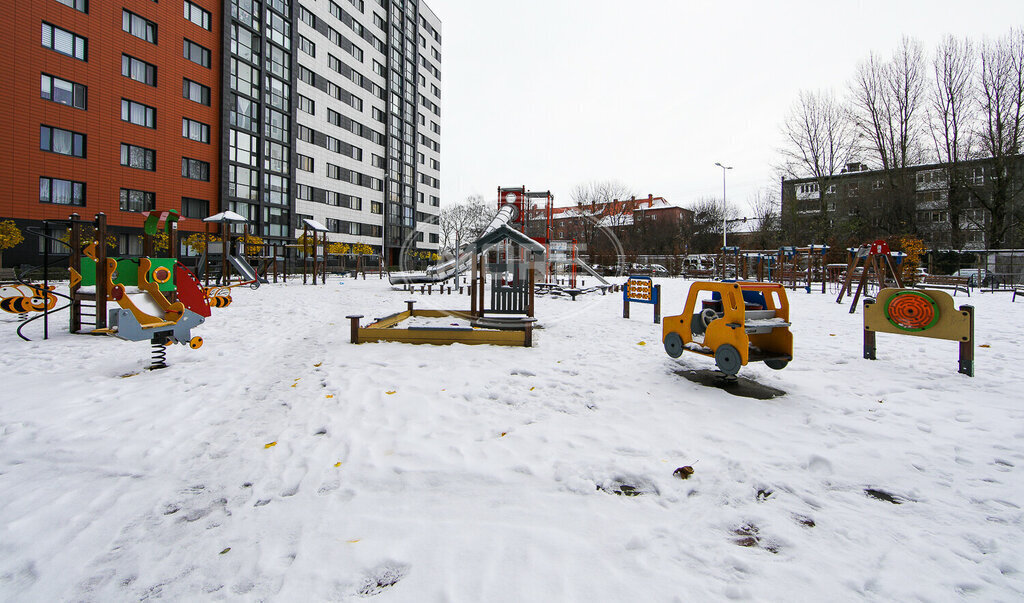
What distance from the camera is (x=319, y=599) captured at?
198cm

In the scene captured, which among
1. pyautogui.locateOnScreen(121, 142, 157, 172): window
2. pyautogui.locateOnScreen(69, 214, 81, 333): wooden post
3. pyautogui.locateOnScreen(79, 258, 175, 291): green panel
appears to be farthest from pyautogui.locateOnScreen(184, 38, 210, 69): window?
pyautogui.locateOnScreen(79, 258, 175, 291): green panel

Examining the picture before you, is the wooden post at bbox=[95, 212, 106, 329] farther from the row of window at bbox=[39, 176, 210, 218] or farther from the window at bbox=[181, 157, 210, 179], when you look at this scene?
the window at bbox=[181, 157, 210, 179]

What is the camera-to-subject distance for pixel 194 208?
3478 centimetres

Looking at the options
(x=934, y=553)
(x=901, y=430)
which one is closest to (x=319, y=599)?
(x=934, y=553)

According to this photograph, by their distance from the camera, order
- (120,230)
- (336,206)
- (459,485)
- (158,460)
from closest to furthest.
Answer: (459,485) → (158,460) → (120,230) → (336,206)

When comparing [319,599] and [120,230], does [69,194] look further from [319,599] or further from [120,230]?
[319,599]

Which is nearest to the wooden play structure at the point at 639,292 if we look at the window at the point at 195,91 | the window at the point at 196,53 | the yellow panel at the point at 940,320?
the yellow panel at the point at 940,320

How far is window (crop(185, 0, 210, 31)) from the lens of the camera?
33.8 m

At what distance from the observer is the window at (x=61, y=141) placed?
86.6 ft

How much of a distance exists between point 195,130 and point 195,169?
289 cm

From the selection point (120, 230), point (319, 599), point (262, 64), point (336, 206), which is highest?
point (262, 64)

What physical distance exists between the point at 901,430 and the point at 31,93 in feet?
128

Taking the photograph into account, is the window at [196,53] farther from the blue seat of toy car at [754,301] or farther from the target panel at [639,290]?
the blue seat of toy car at [754,301]

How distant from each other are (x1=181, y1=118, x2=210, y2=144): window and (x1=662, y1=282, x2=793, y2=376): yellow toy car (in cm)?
3988
